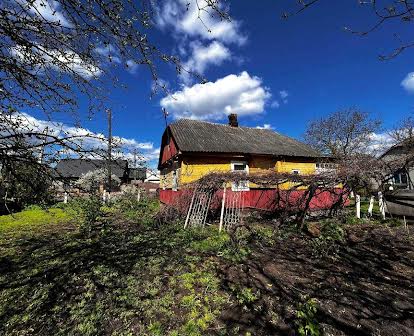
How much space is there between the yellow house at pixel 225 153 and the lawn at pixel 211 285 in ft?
19.5

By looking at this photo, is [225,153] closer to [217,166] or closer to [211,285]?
[217,166]

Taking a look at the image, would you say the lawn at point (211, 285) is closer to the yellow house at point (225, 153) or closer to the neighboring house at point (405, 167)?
the neighboring house at point (405, 167)

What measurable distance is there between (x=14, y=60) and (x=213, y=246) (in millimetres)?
6283

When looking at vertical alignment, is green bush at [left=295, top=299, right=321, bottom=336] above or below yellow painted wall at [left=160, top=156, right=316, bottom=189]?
below

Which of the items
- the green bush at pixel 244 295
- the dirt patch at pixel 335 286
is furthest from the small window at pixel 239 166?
the green bush at pixel 244 295

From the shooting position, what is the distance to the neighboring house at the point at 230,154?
14688 millimetres

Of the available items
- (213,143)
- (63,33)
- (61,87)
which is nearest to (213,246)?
(61,87)

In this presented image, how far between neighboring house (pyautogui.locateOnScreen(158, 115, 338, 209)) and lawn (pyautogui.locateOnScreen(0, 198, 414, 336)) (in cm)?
526

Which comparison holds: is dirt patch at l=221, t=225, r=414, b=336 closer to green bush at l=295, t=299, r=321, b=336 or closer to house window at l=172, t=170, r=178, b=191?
green bush at l=295, t=299, r=321, b=336

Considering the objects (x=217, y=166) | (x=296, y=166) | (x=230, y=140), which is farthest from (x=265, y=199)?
(x=296, y=166)

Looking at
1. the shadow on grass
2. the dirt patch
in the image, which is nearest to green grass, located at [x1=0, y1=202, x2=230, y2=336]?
the shadow on grass

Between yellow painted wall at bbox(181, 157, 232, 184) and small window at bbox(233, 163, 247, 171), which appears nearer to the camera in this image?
yellow painted wall at bbox(181, 157, 232, 184)

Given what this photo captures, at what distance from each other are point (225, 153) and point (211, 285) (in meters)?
11.0

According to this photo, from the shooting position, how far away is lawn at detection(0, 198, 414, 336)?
3738mm
